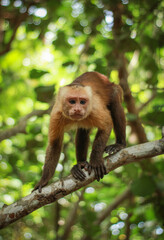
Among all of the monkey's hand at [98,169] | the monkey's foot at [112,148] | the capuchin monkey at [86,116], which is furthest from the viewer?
the capuchin monkey at [86,116]

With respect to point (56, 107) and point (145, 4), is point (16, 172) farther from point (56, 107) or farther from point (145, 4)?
point (145, 4)

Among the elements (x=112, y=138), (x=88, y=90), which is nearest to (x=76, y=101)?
(x=88, y=90)

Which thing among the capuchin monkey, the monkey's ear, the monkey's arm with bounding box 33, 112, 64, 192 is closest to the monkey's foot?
the capuchin monkey

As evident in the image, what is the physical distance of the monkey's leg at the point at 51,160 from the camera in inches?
162

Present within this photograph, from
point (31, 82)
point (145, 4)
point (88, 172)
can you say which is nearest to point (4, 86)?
point (31, 82)

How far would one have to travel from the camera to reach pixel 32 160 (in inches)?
214

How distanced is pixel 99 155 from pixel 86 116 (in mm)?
855

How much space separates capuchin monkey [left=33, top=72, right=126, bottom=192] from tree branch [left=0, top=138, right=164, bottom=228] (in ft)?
1.93

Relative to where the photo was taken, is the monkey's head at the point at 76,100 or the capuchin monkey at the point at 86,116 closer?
the capuchin monkey at the point at 86,116

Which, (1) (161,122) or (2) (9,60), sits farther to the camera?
(2) (9,60)

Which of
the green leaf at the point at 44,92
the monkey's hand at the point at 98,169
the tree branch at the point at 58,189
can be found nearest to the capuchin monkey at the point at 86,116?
the green leaf at the point at 44,92

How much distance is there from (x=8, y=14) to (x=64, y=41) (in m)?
2.11

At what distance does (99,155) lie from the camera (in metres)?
3.95

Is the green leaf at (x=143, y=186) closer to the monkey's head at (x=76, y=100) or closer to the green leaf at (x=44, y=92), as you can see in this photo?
the monkey's head at (x=76, y=100)
